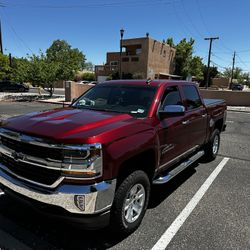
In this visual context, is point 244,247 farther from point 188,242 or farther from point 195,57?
point 195,57

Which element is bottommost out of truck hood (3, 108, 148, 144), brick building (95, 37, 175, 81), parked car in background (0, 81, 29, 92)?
parked car in background (0, 81, 29, 92)

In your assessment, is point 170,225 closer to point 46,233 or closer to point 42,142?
point 46,233

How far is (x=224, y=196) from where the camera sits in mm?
4422

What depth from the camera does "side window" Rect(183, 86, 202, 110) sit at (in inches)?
190

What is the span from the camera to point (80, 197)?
2.52m

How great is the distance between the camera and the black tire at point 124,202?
290 cm

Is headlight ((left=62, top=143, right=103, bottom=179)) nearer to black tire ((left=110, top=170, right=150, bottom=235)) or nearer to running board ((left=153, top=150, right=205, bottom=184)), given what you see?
black tire ((left=110, top=170, right=150, bottom=235))

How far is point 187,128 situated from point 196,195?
1141mm

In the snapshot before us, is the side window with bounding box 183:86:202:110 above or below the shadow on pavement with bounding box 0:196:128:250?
above

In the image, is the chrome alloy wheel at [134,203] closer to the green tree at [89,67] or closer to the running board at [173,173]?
the running board at [173,173]

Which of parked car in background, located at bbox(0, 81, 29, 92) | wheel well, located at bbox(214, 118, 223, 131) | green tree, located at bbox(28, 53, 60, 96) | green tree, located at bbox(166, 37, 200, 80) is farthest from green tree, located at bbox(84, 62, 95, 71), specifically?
wheel well, located at bbox(214, 118, 223, 131)

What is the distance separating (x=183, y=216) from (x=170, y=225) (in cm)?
34

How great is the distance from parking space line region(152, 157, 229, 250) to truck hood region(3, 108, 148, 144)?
1.34m

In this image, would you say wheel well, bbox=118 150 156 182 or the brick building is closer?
wheel well, bbox=118 150 156 182
